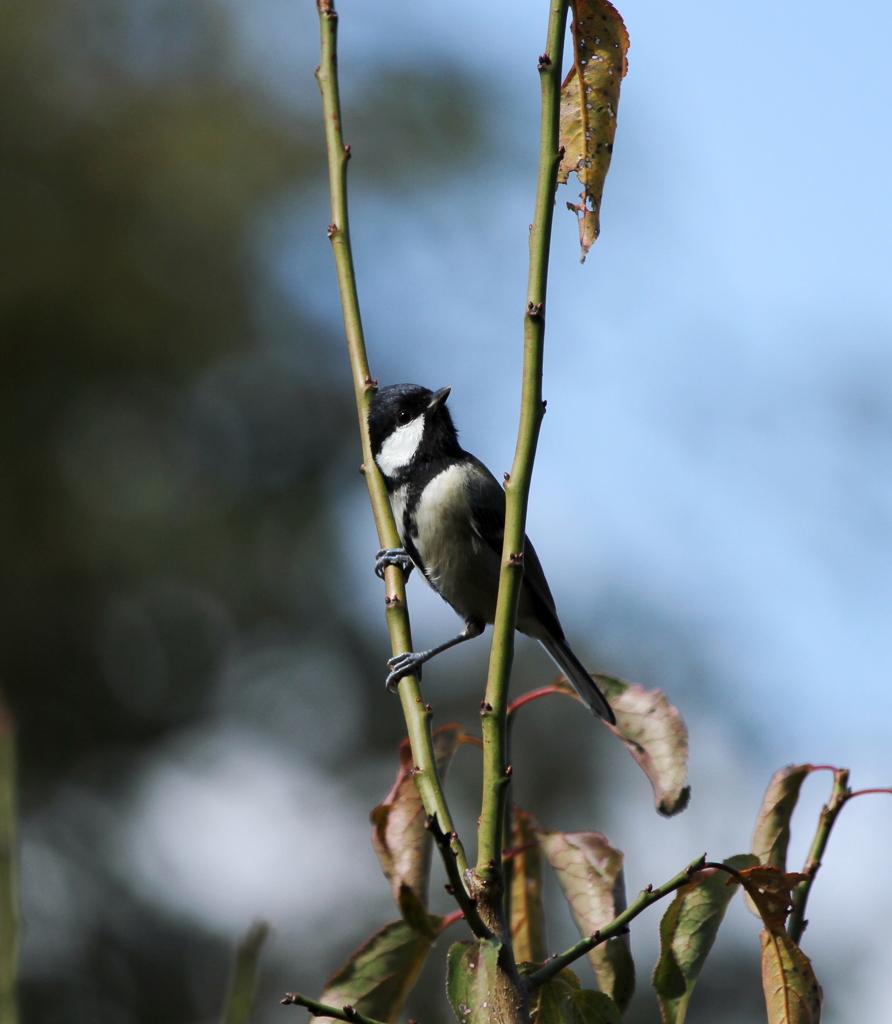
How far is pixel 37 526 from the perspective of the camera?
40.3 ft

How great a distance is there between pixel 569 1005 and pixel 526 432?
2.08 feet

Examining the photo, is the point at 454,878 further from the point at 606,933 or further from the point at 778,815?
the point at 778,815

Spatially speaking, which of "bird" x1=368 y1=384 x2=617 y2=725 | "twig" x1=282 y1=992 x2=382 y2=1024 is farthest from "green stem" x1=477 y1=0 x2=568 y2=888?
"bird" x1=368 y1=384 x2=617 y2=725

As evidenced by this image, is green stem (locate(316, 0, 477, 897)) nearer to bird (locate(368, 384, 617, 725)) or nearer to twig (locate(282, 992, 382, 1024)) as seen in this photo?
twig (locate(282, 992, 382, 1024))

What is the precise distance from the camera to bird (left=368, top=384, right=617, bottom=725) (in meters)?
3.34

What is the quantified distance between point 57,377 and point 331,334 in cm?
333

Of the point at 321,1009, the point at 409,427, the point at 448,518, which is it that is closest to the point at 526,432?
the point at 321,1009

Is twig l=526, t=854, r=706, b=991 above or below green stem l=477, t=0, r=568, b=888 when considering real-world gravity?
below

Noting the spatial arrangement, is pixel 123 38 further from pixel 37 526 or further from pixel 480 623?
pixel 480 623

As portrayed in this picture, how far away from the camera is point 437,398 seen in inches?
138

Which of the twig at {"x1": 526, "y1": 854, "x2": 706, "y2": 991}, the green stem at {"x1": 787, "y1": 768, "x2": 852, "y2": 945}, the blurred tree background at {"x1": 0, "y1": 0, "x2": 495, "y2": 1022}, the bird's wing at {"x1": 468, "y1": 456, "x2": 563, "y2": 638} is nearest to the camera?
the twig at {"x1": 526, "y1": 854, "x2": 706, "y2": 991}

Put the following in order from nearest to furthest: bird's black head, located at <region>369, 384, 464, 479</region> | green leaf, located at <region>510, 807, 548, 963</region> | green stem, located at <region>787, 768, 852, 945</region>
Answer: green stem, located at <region>787, 768, 852, 945</region>
green leaf, located at <region>510, 807, 548, 963</region>
bird's black head, located at <region>369, 384, 464, 479</region>

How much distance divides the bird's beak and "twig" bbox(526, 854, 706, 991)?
7.88 feet

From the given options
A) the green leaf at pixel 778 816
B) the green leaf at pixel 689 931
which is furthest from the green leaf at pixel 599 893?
the green leaf at pixel 778 816
